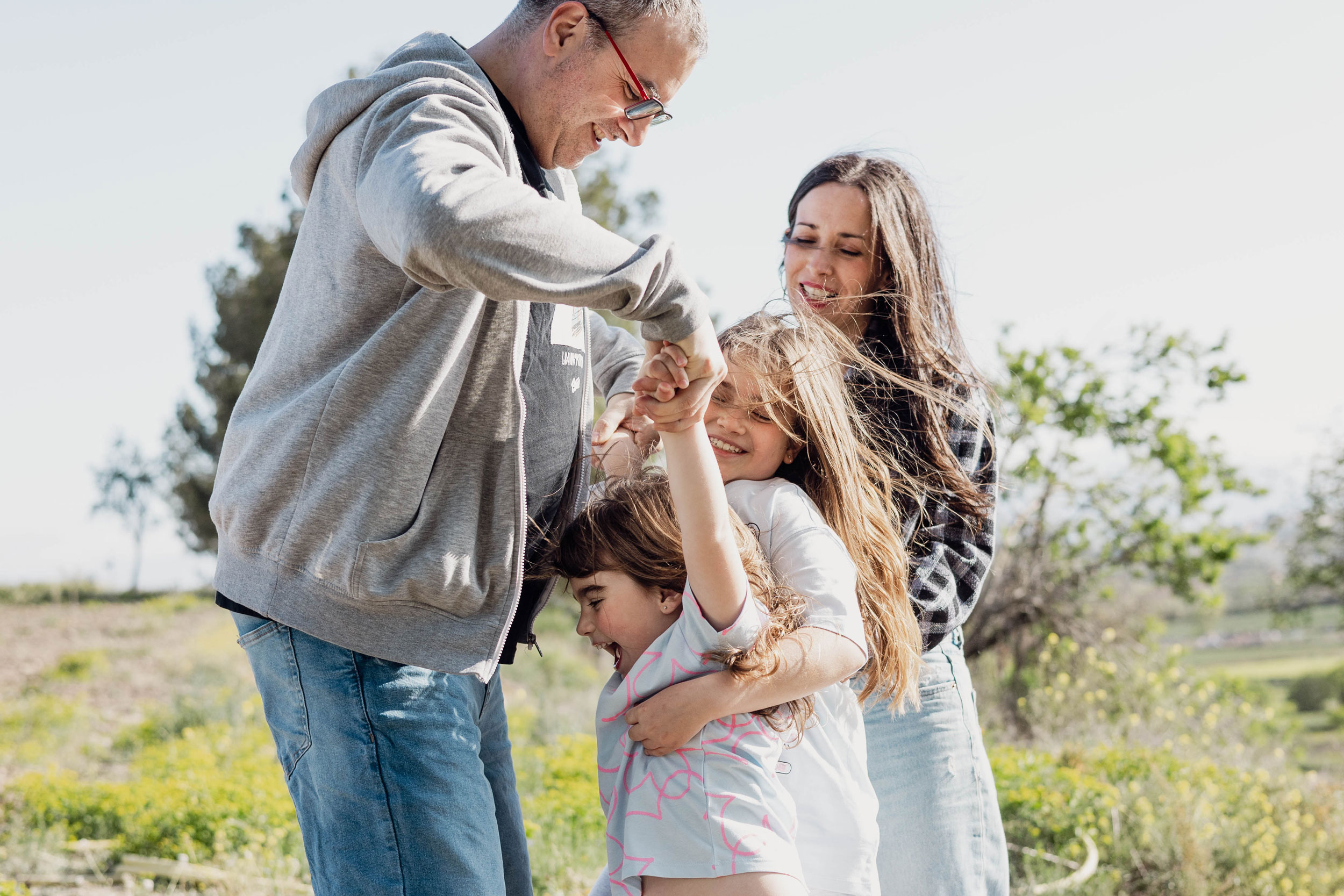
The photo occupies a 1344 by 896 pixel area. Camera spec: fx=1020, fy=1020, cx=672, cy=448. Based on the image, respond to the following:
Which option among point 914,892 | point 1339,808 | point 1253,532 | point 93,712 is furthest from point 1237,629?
point 914,892

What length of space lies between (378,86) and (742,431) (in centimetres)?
82

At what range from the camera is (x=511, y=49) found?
5.32 feet

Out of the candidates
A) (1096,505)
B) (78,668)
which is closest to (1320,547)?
(1096,505)

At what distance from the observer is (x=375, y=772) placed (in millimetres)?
1449

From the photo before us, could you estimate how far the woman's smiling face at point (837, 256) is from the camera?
7.79ft

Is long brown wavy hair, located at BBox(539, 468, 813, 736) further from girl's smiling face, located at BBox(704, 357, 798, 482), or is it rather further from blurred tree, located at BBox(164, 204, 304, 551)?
blurred tree, located at BBox(164, 204, 304, 551)

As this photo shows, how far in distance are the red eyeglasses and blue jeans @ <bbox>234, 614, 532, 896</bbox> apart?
36.1 inches

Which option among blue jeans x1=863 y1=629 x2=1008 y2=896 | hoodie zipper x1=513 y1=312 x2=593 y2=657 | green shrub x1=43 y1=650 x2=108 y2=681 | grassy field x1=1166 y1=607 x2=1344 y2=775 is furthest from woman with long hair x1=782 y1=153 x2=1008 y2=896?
grassy field x1=1166 y1=607 x2=1344 y2=775

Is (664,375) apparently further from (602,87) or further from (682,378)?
(602,87)

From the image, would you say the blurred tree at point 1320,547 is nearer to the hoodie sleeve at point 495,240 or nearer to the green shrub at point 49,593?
the hoodie sleeve at point 495,240

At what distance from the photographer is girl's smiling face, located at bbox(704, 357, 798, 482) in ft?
5.88

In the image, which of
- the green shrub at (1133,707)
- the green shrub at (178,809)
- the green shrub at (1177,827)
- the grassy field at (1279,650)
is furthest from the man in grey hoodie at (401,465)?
the grassy field at (1279,650)

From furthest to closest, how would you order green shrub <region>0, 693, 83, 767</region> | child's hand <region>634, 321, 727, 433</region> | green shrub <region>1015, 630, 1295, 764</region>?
green shrub <region>0, 693, 83, 767</region>, green shrub <region>1015, 630, 1295, 764</region>, child's hand <region>634, 321, 727, 433</region>

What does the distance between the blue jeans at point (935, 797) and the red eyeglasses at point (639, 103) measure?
122 cm
